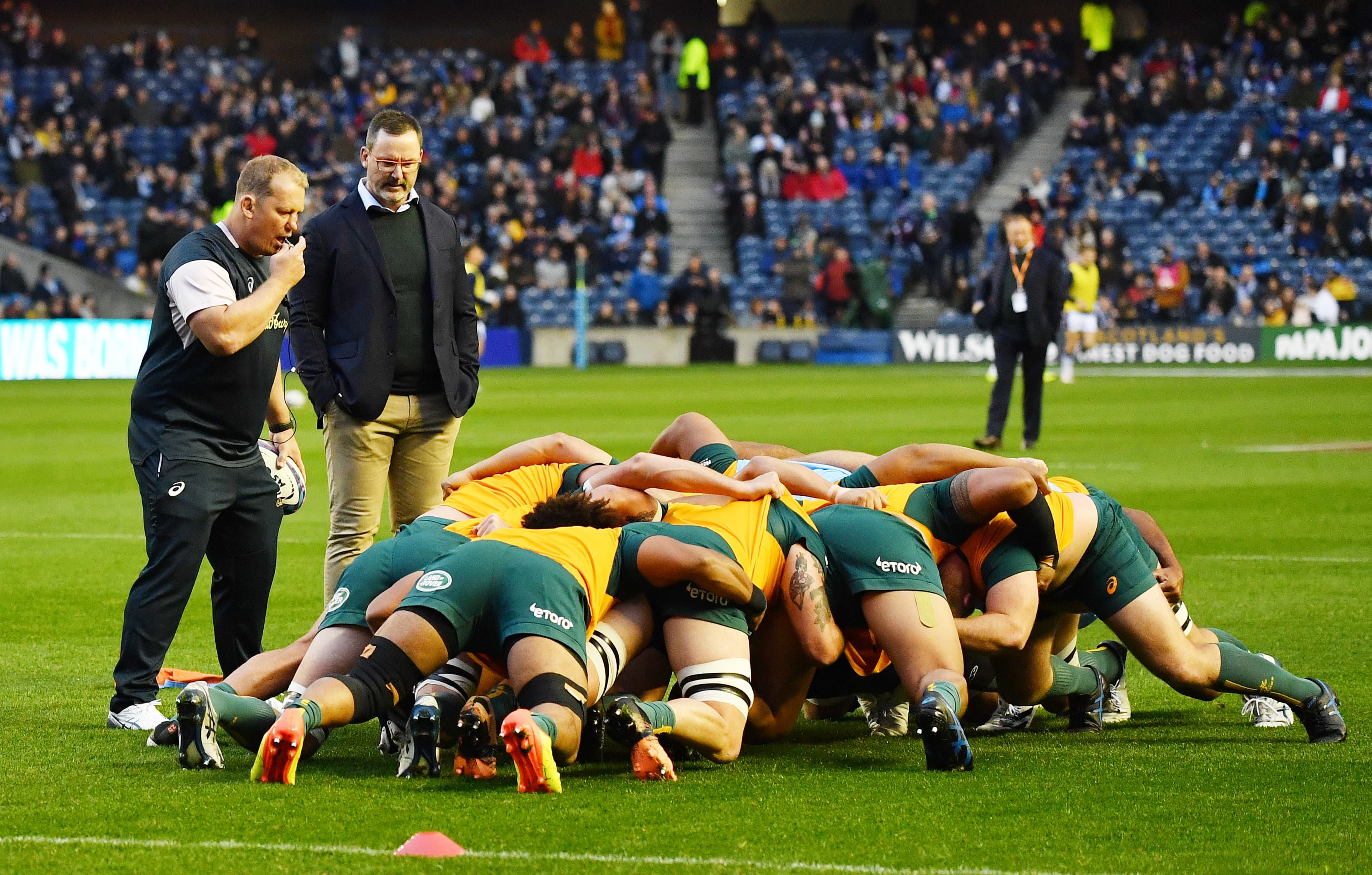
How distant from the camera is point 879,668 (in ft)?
21.2

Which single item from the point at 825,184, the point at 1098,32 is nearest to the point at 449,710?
the point at 825,184

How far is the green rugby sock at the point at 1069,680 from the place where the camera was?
6.49 metres

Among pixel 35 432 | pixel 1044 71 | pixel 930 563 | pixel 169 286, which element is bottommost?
pixel 35 432

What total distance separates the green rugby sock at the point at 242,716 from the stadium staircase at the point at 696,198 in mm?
33706

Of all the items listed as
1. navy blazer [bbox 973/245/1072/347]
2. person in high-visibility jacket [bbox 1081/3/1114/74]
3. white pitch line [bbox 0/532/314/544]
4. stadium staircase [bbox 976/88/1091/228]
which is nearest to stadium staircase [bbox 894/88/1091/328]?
stadium staircase [bbox 976/88/1091/228]

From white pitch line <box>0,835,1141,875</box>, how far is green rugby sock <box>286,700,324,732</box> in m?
0.74

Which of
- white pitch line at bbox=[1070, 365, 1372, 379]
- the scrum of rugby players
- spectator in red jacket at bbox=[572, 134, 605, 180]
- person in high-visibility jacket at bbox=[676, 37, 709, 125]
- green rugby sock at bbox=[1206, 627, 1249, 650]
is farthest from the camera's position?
person in high-visibility jacket at bbox=[676, 37, 709, 125]

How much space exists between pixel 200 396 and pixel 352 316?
108 centimetres

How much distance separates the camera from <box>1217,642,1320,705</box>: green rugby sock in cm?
639

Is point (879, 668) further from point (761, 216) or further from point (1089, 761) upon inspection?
point (761, 216)

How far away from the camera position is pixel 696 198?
4144cm

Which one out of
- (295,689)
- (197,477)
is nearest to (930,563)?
(295,689)

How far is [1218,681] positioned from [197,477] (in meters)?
3.86

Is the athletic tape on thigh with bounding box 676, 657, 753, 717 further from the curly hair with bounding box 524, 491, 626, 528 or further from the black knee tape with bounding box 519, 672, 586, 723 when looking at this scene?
the curly hair with bounding box 524, 491, 626, 528
